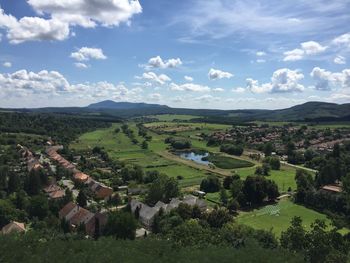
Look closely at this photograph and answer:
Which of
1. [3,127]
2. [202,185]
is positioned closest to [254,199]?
[202,185]

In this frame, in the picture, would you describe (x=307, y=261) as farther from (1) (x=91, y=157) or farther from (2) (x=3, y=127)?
(2) (x=3, y=127)

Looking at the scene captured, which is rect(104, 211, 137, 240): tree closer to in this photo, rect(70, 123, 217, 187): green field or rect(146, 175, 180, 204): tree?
rect(146, 175, 180, 204): tree

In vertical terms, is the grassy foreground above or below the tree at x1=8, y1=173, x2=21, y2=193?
above

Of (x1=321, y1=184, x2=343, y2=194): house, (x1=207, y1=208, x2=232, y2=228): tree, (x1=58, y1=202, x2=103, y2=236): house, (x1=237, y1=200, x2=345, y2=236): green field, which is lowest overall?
(x1=237, y1=200, x2=345, y2=236): green field

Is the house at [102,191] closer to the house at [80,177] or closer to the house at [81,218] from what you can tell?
the house at [80,177]

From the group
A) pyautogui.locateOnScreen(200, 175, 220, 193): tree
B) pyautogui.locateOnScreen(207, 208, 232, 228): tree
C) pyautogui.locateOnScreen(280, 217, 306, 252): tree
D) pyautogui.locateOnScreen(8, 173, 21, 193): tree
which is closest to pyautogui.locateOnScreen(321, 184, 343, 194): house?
pyautogui.locateOnScreen(200, 175, 220, 193): tree

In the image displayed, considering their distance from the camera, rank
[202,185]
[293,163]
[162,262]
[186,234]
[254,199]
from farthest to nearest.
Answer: [293,163] < [202,185] < [254,199] < [186,234] < [162,262]

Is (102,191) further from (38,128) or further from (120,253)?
(38,128)

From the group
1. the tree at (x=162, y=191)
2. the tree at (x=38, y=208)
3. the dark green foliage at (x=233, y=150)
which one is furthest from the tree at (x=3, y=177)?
the dark green foliage at (x=233, y=150)

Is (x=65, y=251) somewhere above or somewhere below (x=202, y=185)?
above
